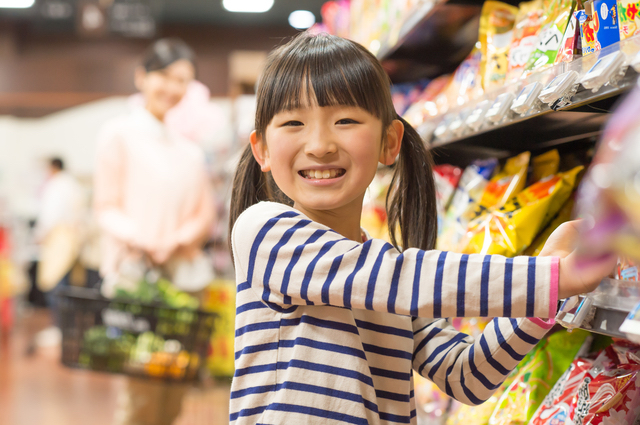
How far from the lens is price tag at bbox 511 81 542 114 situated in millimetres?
906

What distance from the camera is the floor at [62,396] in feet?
11.1

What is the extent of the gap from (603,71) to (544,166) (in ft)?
2.05

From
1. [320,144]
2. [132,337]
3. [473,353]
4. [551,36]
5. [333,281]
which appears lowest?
[132,337]

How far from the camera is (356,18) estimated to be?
8.32 ft

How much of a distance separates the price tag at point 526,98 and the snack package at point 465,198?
0.53 m

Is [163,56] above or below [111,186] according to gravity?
above

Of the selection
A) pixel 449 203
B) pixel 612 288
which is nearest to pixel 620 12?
pixel 612 288

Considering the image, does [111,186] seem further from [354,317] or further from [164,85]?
[354,317]

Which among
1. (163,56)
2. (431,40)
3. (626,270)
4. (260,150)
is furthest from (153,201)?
(626,270)

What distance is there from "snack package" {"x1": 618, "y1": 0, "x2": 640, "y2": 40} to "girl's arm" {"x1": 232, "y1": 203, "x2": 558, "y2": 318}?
356 mm

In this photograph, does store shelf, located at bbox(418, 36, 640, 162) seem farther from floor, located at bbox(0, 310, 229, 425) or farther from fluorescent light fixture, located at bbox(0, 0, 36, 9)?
fluorescent light fixture, located at bbox(0, 0, 36, 9)

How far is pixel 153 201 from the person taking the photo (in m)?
2.77

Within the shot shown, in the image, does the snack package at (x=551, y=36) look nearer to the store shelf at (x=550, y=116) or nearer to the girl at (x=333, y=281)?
the store shelf at (x=550, y=116)

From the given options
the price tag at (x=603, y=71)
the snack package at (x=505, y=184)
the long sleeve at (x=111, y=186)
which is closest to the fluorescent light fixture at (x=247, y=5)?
the long sleeve at (x=111, y=186)
